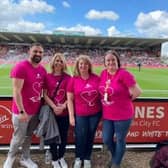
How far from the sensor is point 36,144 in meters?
5.49

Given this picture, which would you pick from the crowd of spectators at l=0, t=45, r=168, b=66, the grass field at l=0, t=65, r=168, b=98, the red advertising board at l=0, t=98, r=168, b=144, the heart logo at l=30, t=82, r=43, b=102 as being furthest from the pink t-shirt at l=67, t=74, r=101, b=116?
the crowd of spectators at l=0, t=45, r=168, b=66

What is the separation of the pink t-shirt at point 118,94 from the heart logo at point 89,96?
103 mm

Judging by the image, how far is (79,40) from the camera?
5012cm

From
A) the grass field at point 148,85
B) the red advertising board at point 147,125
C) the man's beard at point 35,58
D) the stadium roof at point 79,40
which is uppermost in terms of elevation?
the stadium roof at point 79,40

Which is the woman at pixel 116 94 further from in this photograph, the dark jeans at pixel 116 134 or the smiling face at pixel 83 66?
the smiling face at pixel 83 66

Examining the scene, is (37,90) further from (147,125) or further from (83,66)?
(147,125)

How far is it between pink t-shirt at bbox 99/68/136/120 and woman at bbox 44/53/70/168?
55 cm

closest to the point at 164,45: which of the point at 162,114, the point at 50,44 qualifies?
the point at 50,44

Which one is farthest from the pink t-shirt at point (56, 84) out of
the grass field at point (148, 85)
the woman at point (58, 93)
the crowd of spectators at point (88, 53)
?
the crowd of spectators at point (88, 53)

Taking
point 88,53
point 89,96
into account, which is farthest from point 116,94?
point 88,53

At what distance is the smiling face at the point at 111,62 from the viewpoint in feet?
13.8

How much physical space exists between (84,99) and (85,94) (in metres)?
0.07

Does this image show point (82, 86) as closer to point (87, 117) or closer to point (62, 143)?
point (87, 117)

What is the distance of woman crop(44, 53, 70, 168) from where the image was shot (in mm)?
4438
